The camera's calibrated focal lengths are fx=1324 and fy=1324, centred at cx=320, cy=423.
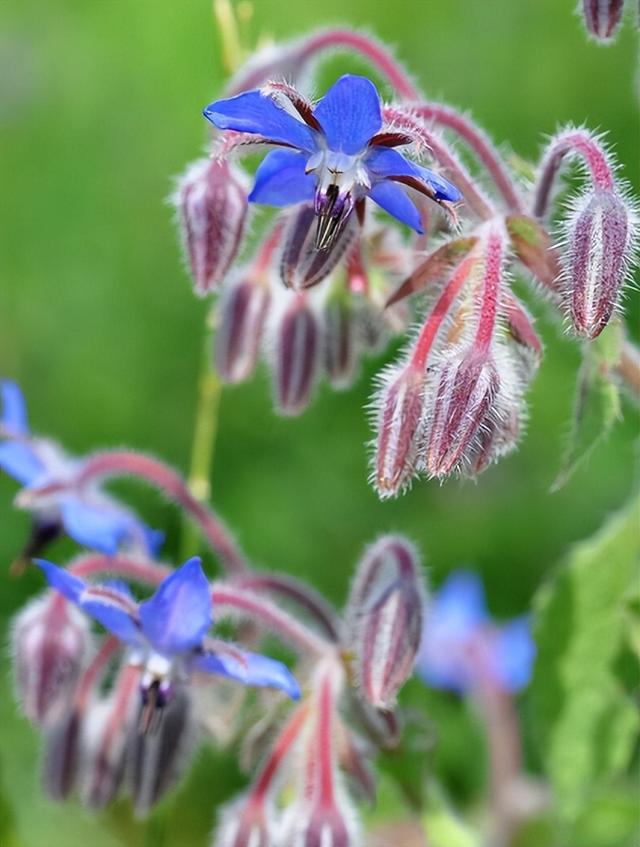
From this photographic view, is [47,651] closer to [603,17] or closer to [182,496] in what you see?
[182,496]

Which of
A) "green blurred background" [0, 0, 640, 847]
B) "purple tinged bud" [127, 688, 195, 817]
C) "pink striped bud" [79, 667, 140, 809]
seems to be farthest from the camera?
"green blurred background" [0, 0, 640, 847]

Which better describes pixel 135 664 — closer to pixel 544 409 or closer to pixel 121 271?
pixel 544 409

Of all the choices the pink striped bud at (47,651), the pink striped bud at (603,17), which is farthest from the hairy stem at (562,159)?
the pink striped bud at (47,651)

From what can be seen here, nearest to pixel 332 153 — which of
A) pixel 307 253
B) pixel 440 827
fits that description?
pixel 307 253

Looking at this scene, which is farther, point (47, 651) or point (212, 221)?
point (47, 651)

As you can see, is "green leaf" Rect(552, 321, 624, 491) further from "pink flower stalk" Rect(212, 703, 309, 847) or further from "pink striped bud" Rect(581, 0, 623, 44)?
"pink flower stalk" Rect(212, 703, 309, 847)

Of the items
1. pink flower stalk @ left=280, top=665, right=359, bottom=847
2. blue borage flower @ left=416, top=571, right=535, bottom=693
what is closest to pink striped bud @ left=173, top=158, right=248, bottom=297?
pink flower stalk @ left=280, top=665, right=359, bottom=847
